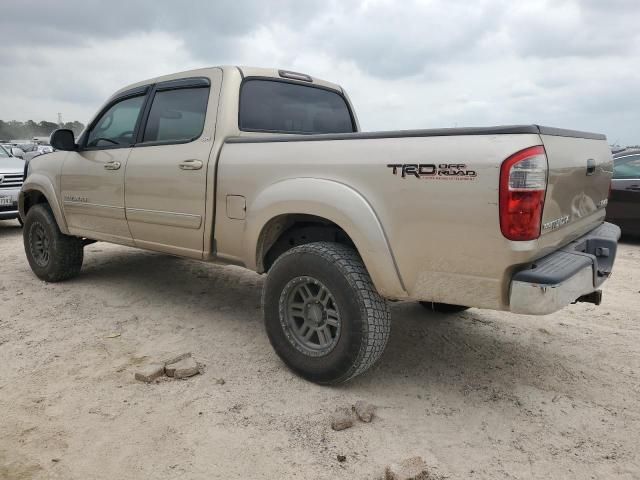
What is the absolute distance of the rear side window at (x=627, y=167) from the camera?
758cm

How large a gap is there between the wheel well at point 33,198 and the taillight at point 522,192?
4747mm

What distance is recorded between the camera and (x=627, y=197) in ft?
24.5

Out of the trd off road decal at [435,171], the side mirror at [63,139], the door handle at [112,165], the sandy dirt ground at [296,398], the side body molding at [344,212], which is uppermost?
the side mirror at [63,139]

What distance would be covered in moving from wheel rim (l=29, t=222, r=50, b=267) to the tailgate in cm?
472

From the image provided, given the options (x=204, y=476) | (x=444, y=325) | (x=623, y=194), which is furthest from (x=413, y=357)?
(x=623, y=194)

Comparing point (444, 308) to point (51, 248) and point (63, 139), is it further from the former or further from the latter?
point (51, 248)

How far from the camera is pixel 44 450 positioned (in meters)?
2.35

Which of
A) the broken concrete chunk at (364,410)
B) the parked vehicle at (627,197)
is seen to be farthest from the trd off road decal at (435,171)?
the parked vehicle at (627,197)

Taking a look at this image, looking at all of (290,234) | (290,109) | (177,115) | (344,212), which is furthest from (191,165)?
(344,212)

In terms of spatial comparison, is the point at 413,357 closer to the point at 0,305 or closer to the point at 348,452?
the point at 348,452

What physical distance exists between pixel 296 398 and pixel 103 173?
8.92ft

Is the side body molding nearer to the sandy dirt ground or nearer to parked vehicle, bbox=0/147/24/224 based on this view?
the sandy dirt ground

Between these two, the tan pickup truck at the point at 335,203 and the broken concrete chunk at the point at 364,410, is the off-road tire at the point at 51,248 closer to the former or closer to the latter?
the tan pickup truck at the point at 335,203

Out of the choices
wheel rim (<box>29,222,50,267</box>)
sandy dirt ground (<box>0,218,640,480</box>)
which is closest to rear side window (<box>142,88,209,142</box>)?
sandy dirt ground (<box>0,218,640,480</box>)
